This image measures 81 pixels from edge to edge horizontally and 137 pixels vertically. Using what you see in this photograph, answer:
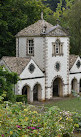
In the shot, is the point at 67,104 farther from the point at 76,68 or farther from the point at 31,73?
Result: the point at 76,68

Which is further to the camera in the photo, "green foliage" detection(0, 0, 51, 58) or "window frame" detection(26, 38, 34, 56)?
"green foliage" detection(0, 0, 51, 58)

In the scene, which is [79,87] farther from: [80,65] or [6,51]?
[6,51]

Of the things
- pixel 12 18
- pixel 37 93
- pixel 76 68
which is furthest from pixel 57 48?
pixel 12 18

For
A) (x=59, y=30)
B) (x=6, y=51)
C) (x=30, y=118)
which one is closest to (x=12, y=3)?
(x=6, y=51)

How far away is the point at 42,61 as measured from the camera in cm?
A: 3762

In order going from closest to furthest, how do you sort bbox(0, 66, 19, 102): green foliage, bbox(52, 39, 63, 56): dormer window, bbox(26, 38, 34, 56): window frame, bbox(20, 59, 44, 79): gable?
1. bbox(0, 66, 19, 102): green foliage
2. bbox(20, 59, 44, 79): gable
3. bbox(52, 39, 63, 56): dormer window
4. bbox(26, 38, 34, 56): window frame

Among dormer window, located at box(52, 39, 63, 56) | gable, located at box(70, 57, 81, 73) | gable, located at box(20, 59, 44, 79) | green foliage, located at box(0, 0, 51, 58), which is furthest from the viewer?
green foliage, located at box(0, 0, 51, 58)

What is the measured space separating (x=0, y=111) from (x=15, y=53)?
30.7 metres

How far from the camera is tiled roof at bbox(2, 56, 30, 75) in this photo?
3491cm

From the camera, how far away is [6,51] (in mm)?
42531

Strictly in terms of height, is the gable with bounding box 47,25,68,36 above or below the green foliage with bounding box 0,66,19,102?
above

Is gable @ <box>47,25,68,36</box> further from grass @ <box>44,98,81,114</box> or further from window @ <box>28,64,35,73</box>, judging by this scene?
grass @ <box>44,98,81,114</box>

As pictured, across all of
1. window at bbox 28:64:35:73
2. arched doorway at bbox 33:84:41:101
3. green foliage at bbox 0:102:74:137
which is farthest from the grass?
green foliage at bbox 0:102:74:137

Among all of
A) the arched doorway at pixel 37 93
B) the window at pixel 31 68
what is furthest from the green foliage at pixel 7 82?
the arched doorway at pixel 37 93
